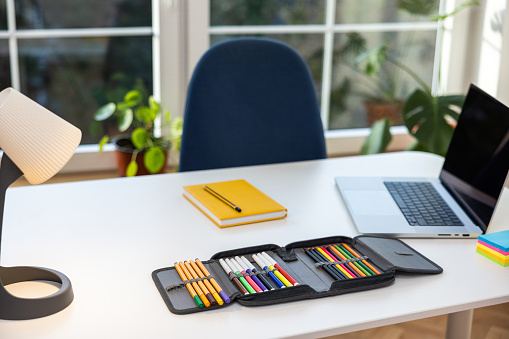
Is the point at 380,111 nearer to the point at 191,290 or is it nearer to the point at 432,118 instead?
the point at 432,118

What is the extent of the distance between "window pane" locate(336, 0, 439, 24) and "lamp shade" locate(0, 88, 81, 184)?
260 cm

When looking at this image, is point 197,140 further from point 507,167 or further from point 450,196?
point 507,167

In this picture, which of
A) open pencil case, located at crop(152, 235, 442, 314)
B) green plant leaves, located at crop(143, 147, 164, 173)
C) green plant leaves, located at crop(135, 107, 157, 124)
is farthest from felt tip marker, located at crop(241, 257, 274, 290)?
green plant leaves, located at crop(135, 107, 157, 124)

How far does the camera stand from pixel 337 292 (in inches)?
37.6

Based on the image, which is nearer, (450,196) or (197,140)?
(450,196)

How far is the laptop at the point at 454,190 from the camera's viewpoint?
3.94 ft

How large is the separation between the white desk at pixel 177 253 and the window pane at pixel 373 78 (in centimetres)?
180

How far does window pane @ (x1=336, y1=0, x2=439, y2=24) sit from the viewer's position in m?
3.12

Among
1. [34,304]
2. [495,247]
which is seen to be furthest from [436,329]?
[34,304]

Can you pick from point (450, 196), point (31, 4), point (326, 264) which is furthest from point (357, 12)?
point (326, 264)

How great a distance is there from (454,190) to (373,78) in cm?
212

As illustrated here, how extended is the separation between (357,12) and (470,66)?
71cm

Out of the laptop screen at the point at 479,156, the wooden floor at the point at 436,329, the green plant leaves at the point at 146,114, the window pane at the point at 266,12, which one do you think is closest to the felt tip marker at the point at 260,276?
the laptop screen at the point at 479,156

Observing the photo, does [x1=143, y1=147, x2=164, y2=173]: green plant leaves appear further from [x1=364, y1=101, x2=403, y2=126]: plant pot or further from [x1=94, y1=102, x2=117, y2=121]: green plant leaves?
[x1=364, y1=101, x2=403, y2=126]: plant pot
